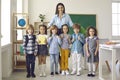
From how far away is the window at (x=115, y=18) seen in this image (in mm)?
8383

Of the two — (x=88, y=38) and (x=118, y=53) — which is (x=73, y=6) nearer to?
(x=88, y=38)

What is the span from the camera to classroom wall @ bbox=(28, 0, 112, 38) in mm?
7879

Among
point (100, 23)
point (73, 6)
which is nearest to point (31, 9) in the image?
point (73, 6)

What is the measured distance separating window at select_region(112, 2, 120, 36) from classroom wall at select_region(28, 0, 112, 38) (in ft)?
1.28

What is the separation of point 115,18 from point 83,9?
1.32 m

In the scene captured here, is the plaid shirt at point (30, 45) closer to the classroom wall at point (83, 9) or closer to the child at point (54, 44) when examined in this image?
the child at point (54, 44)

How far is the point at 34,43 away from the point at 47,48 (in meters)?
0.37

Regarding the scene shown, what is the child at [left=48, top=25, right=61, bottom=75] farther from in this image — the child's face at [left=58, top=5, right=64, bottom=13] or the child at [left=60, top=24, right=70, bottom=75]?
the child's face at [left=58, top=5, right=64, bottom=13]

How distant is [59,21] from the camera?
5238mm

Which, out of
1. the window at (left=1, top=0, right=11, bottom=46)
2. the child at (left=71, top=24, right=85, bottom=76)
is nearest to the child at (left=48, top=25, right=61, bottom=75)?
the child at (left=71, top=24, right=85, bottom=76)

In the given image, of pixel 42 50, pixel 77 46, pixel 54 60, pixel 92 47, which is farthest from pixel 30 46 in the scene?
pixel 92 47

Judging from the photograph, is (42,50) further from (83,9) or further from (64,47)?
(83,9)

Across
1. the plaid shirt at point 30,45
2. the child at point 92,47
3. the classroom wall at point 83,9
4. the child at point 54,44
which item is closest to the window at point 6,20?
the plaid shirt at point 30,45

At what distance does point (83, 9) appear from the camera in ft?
26.2
